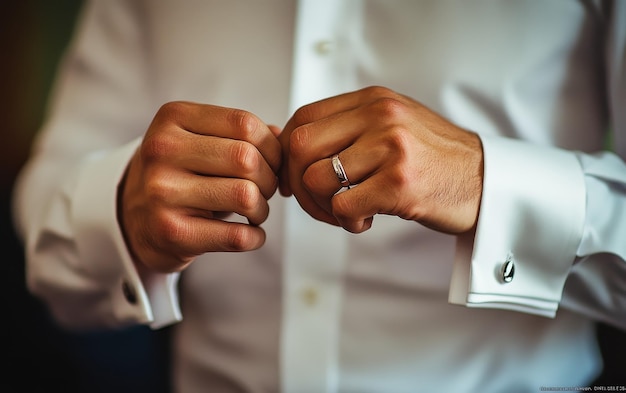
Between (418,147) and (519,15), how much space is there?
262 mm

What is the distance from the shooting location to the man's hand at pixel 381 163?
44 cm

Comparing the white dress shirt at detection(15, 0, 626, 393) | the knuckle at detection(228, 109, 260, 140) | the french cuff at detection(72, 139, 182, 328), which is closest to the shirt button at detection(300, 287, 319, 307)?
the white dress shirt at detection(15, 0, 626, 393)

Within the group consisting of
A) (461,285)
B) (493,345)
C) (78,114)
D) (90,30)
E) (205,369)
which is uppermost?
(90,30)

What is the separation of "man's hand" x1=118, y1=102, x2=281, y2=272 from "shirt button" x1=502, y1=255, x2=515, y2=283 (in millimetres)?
220

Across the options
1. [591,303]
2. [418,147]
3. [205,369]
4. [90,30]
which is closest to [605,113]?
[591,303]

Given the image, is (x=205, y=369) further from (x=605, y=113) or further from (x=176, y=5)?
(x=605, y=113)

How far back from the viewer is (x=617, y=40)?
57cm

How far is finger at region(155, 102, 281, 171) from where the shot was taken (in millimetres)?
466

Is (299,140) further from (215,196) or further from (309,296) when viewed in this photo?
(309,296)

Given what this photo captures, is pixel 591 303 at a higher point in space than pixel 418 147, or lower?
lower

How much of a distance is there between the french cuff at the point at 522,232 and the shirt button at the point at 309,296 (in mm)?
192

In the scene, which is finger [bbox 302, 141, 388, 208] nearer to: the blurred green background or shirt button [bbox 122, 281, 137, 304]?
shirt button [bbox 122, 281, 137, 304]

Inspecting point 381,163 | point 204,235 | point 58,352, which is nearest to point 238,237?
point 204,235

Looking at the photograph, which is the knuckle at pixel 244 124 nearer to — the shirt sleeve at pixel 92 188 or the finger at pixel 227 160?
the finger at pixel 227 160
